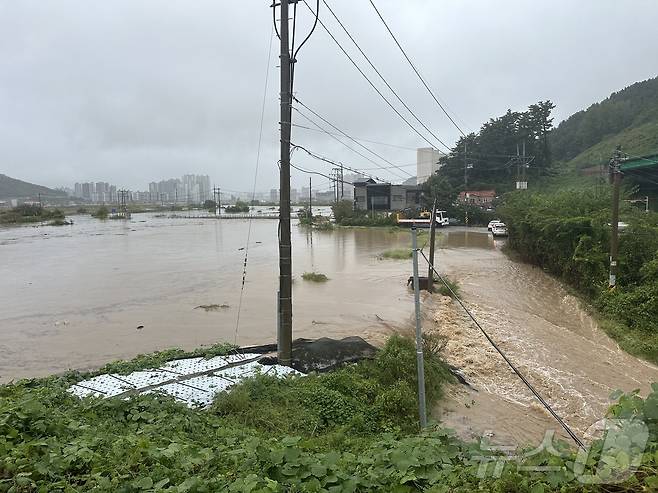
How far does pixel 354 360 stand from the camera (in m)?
7.19

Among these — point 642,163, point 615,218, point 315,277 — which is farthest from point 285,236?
point 642,163

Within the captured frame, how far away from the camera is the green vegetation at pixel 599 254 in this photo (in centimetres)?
1055

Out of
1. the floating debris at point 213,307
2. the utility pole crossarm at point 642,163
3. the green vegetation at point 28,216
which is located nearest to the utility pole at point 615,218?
the floating debris at point 213,307

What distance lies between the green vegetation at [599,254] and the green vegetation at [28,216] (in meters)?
61.0

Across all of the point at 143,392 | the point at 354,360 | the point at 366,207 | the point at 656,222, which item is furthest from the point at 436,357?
the point at 366,207

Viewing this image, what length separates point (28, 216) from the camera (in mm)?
63438

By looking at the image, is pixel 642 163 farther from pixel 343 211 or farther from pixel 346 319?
pixel 343 211

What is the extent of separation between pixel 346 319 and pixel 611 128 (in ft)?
220

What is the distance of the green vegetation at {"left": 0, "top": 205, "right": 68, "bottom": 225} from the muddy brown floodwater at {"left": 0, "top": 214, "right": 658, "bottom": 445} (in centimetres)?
4412

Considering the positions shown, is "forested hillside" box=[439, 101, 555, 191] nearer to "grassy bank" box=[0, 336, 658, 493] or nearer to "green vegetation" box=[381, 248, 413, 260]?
"green vegetation" box=[381, 248, 413, 260]

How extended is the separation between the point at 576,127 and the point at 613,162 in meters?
72.5

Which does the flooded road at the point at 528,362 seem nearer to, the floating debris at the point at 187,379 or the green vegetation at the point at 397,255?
the floating debris at the point at 187,379

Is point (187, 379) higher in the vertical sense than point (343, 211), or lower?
lower

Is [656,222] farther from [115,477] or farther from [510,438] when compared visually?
[115,477]
